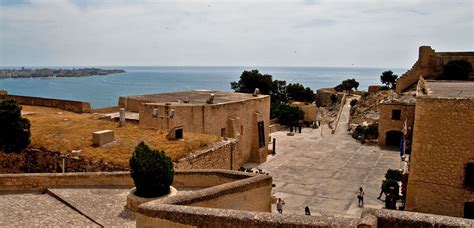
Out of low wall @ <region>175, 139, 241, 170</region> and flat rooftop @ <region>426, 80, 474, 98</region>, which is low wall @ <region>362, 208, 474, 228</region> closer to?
low wall @ <region>175, 139, 241, 170</region>

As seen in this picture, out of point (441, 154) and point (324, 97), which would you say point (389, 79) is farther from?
point (441, 154)

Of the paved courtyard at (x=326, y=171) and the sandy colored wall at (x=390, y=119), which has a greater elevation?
the sandy colored wall at (x=390, y=119)

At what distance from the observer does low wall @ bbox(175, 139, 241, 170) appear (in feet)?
52.1

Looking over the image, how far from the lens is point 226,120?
26.6 metres

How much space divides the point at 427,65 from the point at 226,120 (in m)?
31.5

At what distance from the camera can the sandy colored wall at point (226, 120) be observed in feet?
74.3

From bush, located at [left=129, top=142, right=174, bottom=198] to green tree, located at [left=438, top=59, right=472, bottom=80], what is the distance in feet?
140

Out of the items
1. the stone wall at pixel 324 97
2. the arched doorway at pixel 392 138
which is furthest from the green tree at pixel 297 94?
the arched doorway at pixel 392 138

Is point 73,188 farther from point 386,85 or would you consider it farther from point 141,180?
point 386,85

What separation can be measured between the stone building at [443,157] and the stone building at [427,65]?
34927mm

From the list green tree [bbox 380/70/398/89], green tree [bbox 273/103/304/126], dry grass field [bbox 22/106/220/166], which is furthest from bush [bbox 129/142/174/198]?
green tree [bbox 380/70/398/89]

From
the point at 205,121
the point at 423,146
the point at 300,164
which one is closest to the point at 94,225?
the point at 423,146

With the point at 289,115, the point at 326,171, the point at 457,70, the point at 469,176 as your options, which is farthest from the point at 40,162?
the point at 457,70

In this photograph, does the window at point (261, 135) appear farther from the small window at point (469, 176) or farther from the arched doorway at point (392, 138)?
the small window at point (469, 176)
